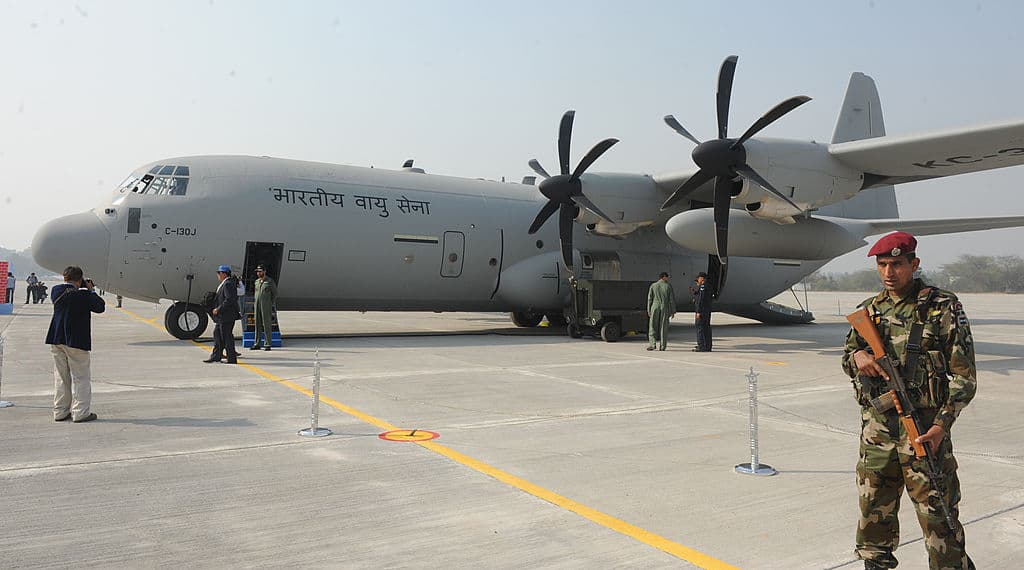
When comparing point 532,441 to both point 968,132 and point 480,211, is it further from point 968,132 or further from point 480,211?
point 480,211

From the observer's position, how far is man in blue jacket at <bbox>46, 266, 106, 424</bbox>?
718 cm

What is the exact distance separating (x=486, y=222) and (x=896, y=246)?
15.2 metres

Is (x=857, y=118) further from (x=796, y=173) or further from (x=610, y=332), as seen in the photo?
(x=610, y=332)

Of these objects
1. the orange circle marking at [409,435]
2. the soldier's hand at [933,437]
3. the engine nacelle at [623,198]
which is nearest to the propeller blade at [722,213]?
the engine nacelle at [623,198]

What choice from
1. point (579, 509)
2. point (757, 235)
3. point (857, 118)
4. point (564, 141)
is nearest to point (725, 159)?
point (757, 235)

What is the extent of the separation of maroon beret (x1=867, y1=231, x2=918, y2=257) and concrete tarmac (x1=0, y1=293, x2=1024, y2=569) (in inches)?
66.7

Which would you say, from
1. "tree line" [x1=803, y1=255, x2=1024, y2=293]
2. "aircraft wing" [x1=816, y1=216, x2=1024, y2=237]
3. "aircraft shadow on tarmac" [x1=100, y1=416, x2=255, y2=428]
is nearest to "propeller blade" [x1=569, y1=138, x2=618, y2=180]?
"aircraft wing" [x1=816, y1=216, x2=1024, y2=237]

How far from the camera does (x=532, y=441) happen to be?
6.51 metres

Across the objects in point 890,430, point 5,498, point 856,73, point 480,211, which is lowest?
point 5,498

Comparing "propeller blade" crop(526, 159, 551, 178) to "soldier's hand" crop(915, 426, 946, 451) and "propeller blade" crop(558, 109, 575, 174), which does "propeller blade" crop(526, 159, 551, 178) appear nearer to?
"propeller blade" crop(558, 109, 575, 174)

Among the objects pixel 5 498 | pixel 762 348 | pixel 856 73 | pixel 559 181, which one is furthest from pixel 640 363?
pixel 856 73

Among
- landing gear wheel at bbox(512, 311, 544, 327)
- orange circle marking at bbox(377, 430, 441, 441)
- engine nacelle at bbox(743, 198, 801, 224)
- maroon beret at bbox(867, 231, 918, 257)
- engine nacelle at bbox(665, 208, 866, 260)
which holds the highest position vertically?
engine nacelle at bbox(743, 198, 801, 224)

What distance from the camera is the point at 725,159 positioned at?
14273mm

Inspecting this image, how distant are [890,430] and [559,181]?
Answer: 1442 centimetres
